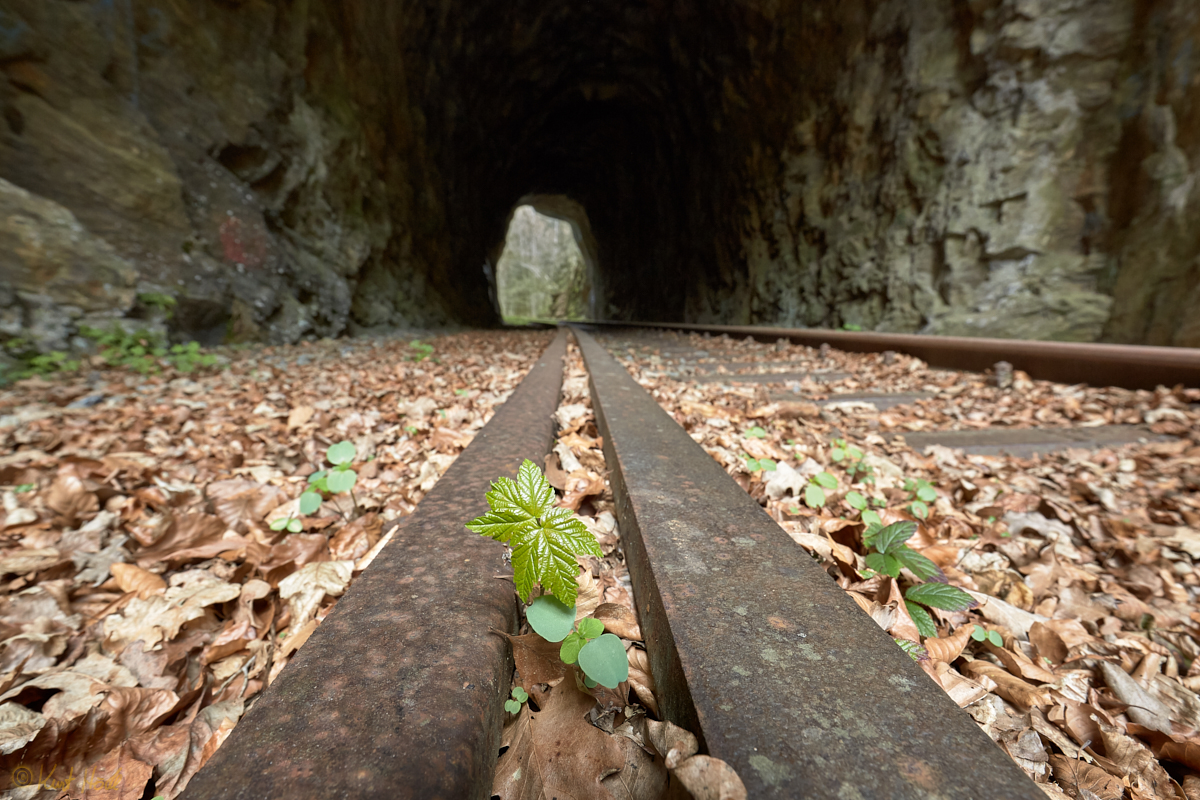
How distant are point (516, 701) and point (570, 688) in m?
0.08

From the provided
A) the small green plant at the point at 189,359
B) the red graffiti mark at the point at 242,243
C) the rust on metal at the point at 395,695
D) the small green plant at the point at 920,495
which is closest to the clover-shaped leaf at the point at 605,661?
the rust on metal at the point at 395,695

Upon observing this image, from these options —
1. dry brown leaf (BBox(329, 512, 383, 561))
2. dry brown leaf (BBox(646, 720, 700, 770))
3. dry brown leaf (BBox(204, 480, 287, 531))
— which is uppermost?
dry brown leaf (BBox(646, 720, 700, 770))

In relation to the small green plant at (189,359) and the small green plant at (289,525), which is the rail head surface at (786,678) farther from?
the small green plant at (189,359)

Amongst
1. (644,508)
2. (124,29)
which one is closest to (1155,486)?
(644,508)

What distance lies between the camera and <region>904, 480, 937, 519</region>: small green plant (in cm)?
145

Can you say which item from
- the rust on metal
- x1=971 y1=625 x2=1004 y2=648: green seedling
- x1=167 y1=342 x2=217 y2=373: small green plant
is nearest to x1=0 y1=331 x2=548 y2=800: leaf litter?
the rust on metal

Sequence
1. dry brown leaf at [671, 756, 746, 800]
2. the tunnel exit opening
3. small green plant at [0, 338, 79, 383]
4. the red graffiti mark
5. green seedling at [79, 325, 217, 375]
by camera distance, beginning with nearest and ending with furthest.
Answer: dry brown leaf at [671, 756, 746, 800] < small green plant at [0, 338, 79, 383] < green seedling at [79, 325, 217, 375] < the red graffiti mark < the tunnel exit opening

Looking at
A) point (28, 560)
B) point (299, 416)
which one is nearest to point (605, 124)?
point (299, 416)

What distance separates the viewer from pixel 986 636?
0.95 meters

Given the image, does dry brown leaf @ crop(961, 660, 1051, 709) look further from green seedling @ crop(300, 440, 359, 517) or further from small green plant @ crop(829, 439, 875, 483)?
green seedling @ crop(300, 440, 359, 517)

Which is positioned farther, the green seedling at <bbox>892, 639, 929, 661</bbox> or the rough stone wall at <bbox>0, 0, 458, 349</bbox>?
the rough stone wall at <bbox>0, 0, 458, 349</bbox>

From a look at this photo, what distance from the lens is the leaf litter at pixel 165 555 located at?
765 millimetres

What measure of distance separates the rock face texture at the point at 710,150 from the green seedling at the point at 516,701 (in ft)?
15.7

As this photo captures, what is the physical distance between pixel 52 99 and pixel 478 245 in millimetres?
10546
